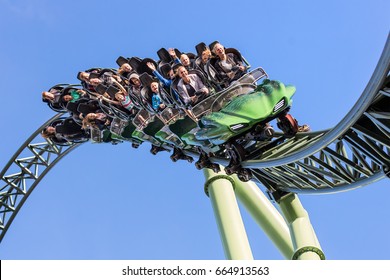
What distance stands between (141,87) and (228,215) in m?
1.57

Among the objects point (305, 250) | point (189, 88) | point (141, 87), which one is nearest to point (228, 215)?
point (305, 250)

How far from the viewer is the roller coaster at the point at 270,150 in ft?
17.4

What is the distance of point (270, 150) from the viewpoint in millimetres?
6617

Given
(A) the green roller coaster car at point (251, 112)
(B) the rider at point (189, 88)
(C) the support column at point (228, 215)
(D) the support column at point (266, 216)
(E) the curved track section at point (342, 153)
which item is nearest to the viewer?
(E) the curved track section at point (342, 153)

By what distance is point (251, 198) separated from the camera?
8008 mm

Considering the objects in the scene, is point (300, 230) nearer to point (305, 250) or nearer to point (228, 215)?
point (305, 250)

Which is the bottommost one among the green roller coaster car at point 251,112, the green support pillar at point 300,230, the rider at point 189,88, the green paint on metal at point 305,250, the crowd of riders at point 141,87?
the green paint on metal at point 305,250

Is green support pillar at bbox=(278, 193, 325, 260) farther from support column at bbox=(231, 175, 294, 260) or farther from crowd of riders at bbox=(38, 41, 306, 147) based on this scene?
crowd of riders at bbox=(38, 41, 306, 147)

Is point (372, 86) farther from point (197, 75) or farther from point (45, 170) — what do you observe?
point (45, 170)

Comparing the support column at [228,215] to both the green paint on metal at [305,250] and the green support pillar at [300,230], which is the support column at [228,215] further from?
the green paint on metal at [305,250]

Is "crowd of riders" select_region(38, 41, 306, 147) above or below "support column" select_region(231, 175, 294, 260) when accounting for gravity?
above

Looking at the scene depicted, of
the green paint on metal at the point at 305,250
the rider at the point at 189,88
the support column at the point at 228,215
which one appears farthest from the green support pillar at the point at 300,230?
the rider at the point at 189,88

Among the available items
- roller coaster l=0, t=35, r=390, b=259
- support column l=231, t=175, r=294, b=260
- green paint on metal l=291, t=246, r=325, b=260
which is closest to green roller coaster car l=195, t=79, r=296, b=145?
roller coaster l=0, t=35, r=390, b=259

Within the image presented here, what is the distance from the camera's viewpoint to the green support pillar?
6.17 m
